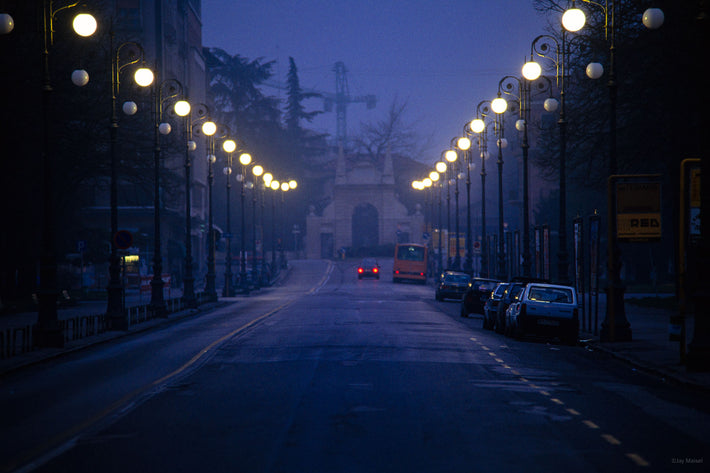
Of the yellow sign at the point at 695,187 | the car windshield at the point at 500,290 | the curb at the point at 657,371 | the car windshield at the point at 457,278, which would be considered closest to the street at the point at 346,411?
the curb at the point at 657,371

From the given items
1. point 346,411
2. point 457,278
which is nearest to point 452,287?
point 457,278

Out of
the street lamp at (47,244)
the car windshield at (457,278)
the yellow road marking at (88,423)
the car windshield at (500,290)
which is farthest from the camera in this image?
the car windshield at (457,278)

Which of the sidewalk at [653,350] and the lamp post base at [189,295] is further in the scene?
the lamp post base at [189,295]

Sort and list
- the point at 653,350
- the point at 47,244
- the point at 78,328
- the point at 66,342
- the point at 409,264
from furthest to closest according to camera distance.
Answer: the point at 409,264, the point at 78,328, the point at 66,342, the point at 47,244, the point at 653,350

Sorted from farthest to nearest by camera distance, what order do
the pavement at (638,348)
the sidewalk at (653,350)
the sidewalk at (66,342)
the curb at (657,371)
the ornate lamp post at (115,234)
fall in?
the ornate lamp post at (115,234) → the sidewalk at (66,342) → the pavement at (638,348) → the sidewalk at (653,350) → the curb at (657,371)

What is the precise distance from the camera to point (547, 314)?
23.0 meters

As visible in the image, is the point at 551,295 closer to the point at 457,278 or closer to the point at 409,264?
the point at 457,278

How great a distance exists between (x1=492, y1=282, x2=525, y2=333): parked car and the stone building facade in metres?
89.0

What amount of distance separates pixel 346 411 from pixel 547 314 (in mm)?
13328

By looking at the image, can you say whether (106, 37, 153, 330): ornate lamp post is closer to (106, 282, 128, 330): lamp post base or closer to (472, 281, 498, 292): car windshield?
(106, 282, 128, 330): lamp post base

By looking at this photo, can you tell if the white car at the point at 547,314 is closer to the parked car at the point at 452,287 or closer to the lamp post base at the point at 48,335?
the lamp post base at the point at 48,335

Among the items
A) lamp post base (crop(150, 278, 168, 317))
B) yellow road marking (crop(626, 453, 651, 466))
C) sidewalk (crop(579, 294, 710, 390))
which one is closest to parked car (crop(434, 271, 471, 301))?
sidewalk (crop(579, 294, 710, 390))

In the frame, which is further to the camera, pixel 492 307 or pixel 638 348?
pixel 492 307

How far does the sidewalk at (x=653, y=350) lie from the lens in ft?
48.6
